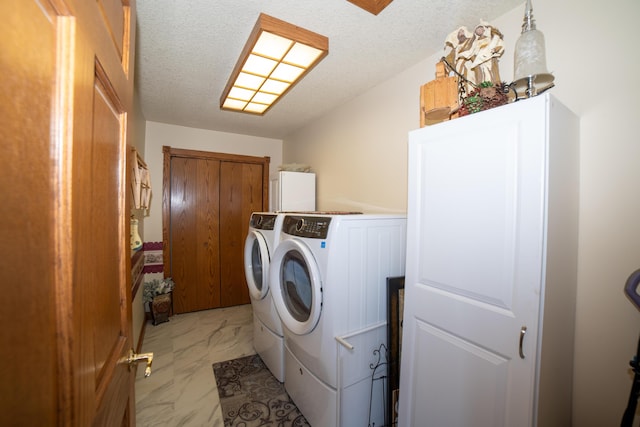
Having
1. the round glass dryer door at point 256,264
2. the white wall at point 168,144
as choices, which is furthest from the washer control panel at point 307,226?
the white wall at point 168,144

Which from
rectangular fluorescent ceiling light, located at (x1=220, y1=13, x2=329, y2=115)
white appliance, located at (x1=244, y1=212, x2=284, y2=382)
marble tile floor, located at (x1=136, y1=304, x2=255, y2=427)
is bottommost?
marble tile floor, located at (x1=136, y1=304, x2=255, y2=427)

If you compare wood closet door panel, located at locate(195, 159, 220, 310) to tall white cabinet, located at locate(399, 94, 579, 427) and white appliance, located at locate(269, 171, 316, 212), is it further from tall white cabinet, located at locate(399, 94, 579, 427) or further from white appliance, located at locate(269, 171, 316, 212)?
tall white cabinet, located at locate(399, 94, 579, 427)

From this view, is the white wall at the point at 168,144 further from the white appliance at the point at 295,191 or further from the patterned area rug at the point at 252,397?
the patterned area rug at the point at 252,397

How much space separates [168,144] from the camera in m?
3.23

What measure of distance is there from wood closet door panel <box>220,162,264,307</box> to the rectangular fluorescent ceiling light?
1389 millimetres

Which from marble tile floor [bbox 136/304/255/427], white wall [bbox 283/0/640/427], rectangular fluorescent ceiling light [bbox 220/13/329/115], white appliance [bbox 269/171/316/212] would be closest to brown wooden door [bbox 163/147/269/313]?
marble tile floor [bbox 136/304/255/427]

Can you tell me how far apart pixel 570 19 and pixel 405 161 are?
3.32 feet

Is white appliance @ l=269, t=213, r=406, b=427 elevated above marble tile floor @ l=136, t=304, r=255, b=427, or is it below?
above

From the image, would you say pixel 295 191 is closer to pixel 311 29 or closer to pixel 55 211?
pixel 311 29

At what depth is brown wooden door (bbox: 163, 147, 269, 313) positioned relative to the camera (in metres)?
3.29

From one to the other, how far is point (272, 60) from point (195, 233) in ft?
8.30

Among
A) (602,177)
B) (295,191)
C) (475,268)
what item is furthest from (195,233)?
(602,177)

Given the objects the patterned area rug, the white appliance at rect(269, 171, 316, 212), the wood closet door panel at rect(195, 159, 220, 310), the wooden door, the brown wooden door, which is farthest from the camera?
the wood closet door panel at rect(195, 159, 220, 310)

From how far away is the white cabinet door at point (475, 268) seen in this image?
0.87m
